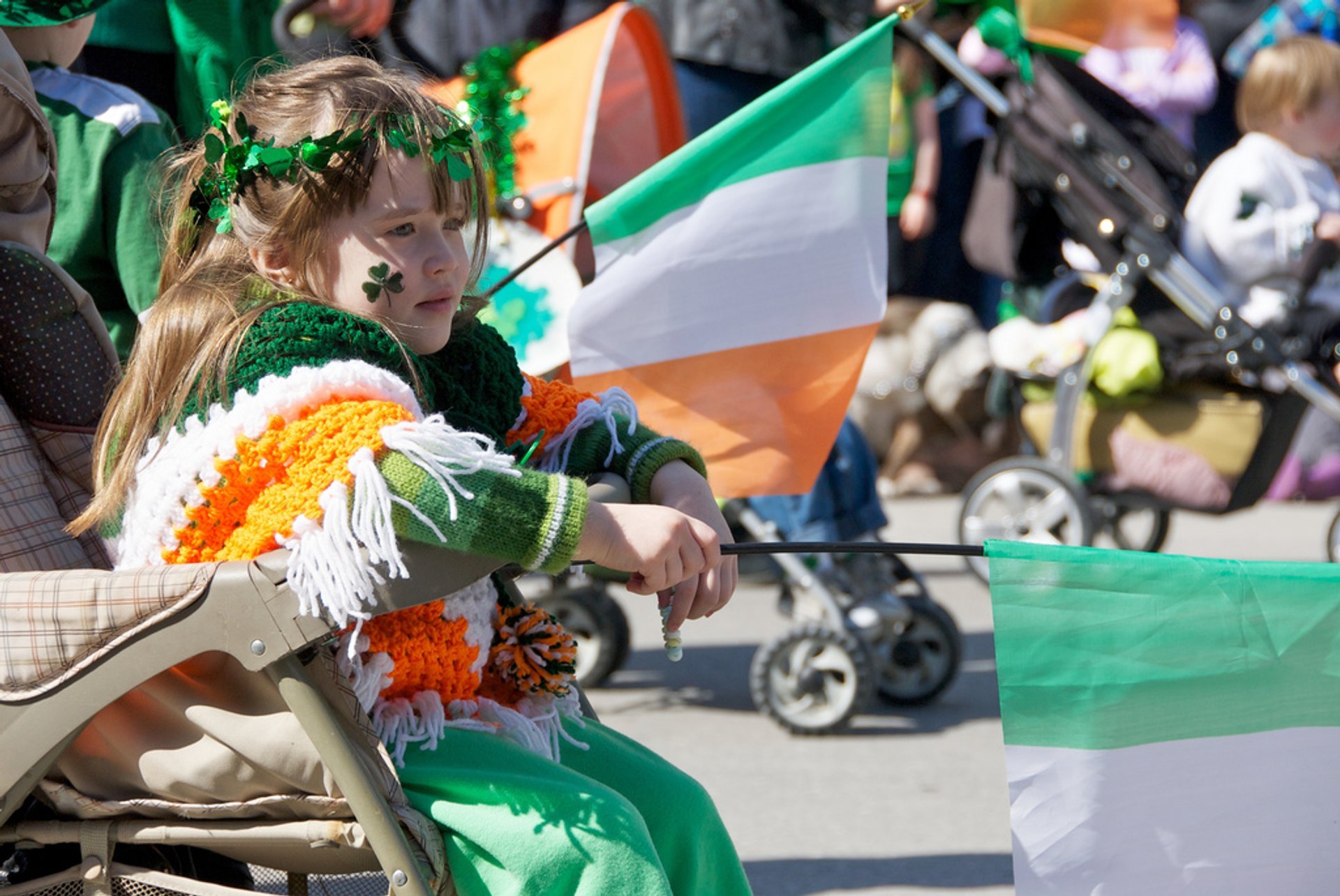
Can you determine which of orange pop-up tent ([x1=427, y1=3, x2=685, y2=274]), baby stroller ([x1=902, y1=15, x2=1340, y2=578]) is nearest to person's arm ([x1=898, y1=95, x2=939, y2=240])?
baby stroller ([x1=902, y1=15, x2=1340, y2=578])

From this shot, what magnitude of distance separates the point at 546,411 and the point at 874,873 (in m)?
1.39

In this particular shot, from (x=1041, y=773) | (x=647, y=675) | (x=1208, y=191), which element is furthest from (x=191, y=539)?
(x=1208, y=191)

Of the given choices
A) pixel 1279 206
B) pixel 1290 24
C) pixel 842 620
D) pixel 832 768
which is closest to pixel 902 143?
pixel 1290 24

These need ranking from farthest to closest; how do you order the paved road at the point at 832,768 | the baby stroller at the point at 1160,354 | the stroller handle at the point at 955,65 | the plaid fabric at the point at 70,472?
the baby stroller at the point at 1160,354, the stroller handle at the point at 955,65, the paved road at the point at 832,768, the plaid fabric at the point at 70,472

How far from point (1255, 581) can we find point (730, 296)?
1.04 metres

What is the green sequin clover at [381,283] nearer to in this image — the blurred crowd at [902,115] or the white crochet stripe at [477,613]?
the white crochet stripe at [477,613]

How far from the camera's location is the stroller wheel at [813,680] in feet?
12.1

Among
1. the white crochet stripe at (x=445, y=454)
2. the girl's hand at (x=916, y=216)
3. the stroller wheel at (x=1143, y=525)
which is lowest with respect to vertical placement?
the stroller wheel at (x=1143, y=525)

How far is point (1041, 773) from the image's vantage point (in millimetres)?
1668

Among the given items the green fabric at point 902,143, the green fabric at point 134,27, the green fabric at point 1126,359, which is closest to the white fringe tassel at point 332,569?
the green fabric at point 134,27

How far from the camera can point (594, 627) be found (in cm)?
409

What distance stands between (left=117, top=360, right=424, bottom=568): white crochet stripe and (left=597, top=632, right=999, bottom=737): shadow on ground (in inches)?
95.5

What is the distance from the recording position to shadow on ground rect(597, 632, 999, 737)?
12.8 feet

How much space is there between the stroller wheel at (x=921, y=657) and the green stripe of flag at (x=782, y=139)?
1632 millimetres
